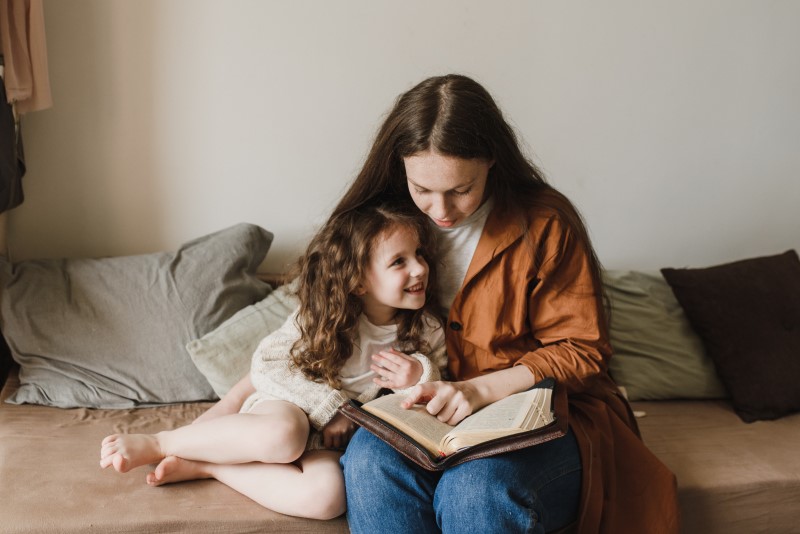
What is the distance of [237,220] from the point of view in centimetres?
227

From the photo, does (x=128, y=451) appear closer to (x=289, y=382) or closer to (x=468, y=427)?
(x=289, y=382)

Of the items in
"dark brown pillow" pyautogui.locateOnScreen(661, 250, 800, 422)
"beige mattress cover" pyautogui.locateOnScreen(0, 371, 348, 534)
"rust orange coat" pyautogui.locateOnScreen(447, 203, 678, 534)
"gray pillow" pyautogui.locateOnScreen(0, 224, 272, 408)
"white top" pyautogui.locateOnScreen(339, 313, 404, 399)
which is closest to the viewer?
"beige mattress cover" pyautogui.locateOnScreen(0, 371, 348, 534)

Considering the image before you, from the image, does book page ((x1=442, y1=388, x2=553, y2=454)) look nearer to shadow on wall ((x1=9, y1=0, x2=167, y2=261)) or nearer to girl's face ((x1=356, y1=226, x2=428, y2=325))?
girl's face ((x1=356, y1=226, x2=428, y2=325))

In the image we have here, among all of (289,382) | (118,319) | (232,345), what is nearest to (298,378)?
(289,382)

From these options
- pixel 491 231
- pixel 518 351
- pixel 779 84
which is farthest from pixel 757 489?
pixel 779 84

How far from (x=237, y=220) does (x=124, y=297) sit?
1.31ft

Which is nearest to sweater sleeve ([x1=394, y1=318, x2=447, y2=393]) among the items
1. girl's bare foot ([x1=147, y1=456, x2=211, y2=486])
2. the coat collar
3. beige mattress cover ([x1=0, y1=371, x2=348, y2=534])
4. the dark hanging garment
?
the coat collar

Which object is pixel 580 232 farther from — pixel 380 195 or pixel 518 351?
pixel 380 195

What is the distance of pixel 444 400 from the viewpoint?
1.50 m

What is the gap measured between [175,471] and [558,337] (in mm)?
772

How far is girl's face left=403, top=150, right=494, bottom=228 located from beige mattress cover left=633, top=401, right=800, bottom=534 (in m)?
0.75

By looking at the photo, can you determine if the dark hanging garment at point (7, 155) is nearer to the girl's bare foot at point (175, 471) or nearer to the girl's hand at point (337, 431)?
the girl's bare foot at point (175, 471)

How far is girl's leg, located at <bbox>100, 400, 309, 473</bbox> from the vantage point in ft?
4.98

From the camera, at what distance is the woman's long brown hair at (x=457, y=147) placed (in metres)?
1.47
